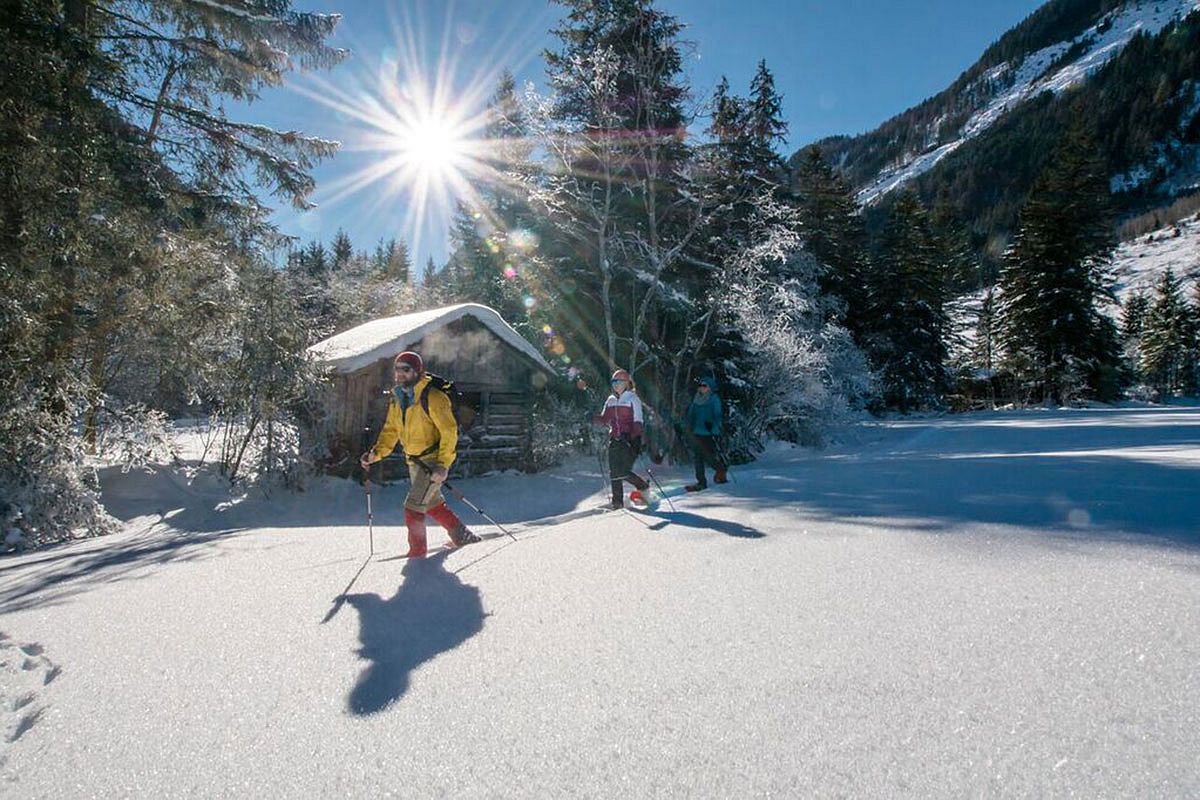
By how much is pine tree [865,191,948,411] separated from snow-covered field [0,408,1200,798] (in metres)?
29.2

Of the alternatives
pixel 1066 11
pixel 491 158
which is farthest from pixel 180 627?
pixel 1066 11

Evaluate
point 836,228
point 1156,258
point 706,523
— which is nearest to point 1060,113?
point 1156,258

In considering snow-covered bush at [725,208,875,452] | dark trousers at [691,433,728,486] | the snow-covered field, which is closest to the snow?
snow-covered bush at [725,208,875,452]

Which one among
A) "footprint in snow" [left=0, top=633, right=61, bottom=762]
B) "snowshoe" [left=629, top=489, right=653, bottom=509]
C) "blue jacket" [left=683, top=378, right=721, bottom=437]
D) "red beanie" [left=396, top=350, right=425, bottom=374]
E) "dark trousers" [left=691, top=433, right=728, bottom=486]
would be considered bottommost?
"snowshoe" [left=629, top=489, right=653, bottom=509]

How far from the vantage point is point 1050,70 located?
509 ft

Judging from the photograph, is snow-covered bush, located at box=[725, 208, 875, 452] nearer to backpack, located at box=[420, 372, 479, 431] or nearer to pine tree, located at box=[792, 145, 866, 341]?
pine tree, located at box=[792, 145, 866, 341]

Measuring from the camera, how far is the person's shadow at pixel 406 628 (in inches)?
84.1

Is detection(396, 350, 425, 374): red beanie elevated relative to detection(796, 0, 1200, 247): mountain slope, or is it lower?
lower

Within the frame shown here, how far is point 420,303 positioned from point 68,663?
3106 cm

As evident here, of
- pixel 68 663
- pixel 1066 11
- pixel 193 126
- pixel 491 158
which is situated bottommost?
pixel 68 663

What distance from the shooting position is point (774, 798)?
1.38 m

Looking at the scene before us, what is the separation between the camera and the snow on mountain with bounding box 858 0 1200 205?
14188 centimetres

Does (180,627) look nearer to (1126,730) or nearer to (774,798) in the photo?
(774,798)

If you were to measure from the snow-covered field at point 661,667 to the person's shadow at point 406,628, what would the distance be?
16 millimetres
